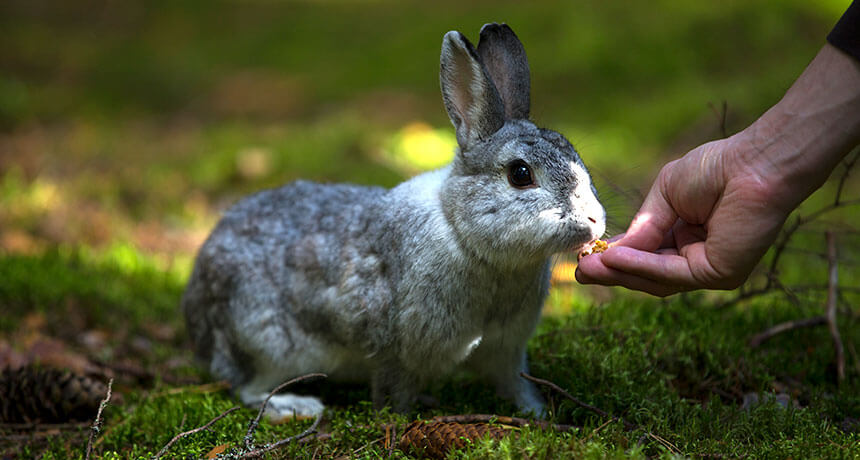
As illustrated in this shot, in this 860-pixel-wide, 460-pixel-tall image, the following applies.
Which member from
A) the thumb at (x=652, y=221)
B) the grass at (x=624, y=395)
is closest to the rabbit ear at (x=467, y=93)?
the thumb at (x=652, y=221)

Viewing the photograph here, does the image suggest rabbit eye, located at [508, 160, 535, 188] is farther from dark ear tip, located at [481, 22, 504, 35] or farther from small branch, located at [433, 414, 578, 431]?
small branch, located at [433, 414, 578, 431]

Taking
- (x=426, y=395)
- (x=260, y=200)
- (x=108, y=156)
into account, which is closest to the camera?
(x=426, y=395)

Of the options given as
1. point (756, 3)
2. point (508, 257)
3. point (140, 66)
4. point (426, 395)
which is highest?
point (140, 66)

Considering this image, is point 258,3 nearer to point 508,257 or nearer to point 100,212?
point 100,212

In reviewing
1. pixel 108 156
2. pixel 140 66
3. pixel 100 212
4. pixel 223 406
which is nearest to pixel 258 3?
pixel 140 66

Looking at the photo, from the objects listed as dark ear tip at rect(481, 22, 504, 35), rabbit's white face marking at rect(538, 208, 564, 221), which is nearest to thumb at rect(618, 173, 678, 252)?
rabbit's white face marking at rect(538, 208, 564, 221)

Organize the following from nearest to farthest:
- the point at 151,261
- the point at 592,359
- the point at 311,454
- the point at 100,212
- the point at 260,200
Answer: the point at 311,454 < the point at 592,359 < the point at 260,200 < the point at 151,261 < the point at 100,212

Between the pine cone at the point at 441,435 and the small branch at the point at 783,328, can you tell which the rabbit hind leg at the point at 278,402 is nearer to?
the pine cone at the point at 441,435
